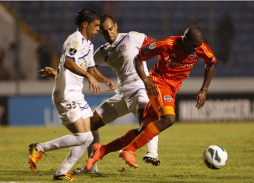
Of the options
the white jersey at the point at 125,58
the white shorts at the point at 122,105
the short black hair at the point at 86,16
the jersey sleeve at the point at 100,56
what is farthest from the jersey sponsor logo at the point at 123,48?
the short black hair at the point at 86,16

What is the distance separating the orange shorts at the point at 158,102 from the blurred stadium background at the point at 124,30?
9.13m

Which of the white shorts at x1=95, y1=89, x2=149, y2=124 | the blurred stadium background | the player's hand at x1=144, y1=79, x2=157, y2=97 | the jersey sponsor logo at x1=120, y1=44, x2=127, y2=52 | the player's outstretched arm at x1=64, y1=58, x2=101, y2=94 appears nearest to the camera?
the player's outstretched arm at x1=64, y1=58, x2=101, y2=94

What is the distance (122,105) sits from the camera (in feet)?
18.3

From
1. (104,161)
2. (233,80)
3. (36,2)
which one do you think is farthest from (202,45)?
(36,2)

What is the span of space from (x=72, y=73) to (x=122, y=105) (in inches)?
49.0

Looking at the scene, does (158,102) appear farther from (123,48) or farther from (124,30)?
(124,30)

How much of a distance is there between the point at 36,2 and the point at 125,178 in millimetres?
12956

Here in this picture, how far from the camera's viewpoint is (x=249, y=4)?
54.7ft

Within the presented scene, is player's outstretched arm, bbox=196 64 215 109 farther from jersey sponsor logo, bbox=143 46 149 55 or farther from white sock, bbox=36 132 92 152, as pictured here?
white sock, bbox=36 132 92 152

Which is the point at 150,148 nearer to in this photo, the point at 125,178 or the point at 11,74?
the point at 125,178

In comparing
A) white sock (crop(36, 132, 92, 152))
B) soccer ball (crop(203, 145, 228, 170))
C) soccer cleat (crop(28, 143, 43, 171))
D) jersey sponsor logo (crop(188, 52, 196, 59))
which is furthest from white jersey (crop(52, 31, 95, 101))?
soccer ball (crop(203, 145, 228, 170))

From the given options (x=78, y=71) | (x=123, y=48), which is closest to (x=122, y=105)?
(x=123, y=48)

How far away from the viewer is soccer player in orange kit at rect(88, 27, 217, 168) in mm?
4551

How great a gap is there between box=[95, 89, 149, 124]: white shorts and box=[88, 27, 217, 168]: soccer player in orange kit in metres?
0.27
